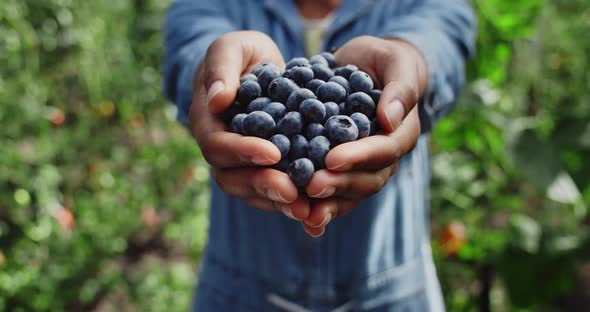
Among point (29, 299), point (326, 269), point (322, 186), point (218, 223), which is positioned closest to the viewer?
point (322, 186)

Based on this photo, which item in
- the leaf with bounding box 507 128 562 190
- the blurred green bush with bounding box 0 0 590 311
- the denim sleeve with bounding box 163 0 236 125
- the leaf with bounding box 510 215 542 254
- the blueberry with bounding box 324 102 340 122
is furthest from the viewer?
the leaf with bounding box 510 215 542 254

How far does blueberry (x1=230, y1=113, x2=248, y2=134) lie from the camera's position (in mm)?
805

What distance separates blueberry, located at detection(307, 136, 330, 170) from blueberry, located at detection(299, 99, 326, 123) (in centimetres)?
4

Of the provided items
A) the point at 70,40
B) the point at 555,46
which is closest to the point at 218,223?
the point at 70,40

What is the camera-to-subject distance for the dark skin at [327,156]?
735mm

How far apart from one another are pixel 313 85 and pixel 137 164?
2.05 metres

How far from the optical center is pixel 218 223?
4.08 feet

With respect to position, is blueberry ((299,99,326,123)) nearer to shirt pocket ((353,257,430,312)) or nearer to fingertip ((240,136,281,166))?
fingertip ((240,136,281,166))

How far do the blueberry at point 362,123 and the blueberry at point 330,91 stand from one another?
0.05m

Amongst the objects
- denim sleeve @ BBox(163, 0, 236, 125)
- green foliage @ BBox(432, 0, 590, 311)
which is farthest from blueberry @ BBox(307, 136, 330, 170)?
green foliage @ BBox(432, 0, 590, 311)

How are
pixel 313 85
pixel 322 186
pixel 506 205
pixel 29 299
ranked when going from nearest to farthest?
pixel 322 186, pixel 313 85, pixel 29 299, pixel 506 205

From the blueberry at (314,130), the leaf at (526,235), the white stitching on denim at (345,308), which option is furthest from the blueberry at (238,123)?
the leaf at (526,235)

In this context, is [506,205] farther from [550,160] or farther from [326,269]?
[326,269]

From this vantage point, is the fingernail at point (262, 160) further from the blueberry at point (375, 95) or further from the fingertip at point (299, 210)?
the blueberry at point (375, 95)
